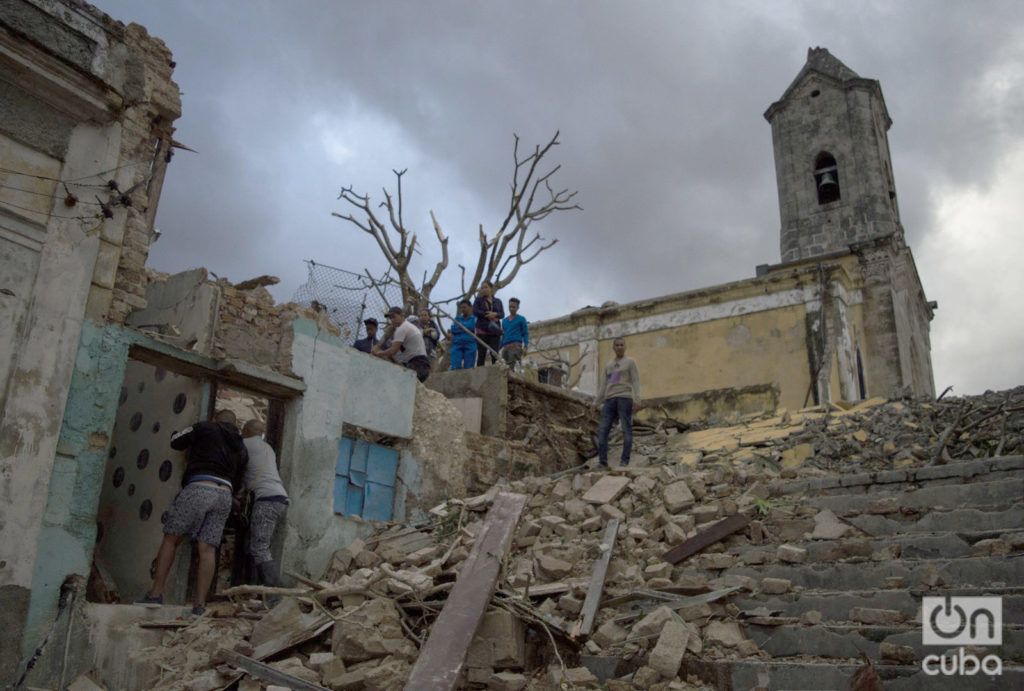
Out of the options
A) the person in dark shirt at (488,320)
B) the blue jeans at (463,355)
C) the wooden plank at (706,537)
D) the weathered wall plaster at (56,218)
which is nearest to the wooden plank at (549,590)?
the wooden plank at (706,537)

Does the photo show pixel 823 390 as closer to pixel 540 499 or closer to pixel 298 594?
pixel 540 499

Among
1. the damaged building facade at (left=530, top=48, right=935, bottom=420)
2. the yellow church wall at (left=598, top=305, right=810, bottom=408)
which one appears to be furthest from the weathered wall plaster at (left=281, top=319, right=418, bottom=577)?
the yellow church wall at (left=598, top=305, right=810, bottom=408)

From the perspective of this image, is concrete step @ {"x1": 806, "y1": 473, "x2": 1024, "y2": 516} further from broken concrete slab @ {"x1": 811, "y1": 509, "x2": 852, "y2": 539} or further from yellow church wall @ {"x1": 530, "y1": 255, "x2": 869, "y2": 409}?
yellow church wall @ {"x1": 530, "y1": 255, "x2": 869, "y2": 409}

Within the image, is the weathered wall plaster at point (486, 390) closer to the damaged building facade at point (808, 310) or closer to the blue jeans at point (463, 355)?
the blue jeans at point (463, 355)

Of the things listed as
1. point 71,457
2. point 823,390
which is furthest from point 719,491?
point 823,390

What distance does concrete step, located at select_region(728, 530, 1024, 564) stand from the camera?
19.6ft

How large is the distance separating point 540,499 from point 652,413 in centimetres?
609

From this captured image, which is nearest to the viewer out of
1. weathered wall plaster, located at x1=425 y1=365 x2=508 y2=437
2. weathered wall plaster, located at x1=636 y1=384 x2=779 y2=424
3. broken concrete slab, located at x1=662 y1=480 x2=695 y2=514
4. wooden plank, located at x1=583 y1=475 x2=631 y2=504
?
broken concrete slab, located at x1=662 y1=480 x2=695 y2=514

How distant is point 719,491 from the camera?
27.2 ft

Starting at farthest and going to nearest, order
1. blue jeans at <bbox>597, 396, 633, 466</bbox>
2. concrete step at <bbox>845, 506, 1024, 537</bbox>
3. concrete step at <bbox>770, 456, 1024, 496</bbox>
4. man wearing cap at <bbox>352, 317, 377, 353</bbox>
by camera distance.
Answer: man wearing cap at <bbox>352, 317, 377, 353</bbox> < blue jeans at <bbox>597, 396, 633, 466</bbox> < concrete step at <bbox>770, 456, 1024, 496</bbox> < concrete step at <bbox>845, 506, 1024, 537</bbox>

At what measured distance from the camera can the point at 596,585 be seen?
20.9 feet

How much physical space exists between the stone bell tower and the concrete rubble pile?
556 inches

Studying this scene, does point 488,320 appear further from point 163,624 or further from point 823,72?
point 823,72

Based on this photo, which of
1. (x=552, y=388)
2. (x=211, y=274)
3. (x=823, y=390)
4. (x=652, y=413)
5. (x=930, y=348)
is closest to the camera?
(x=211, y=274)
